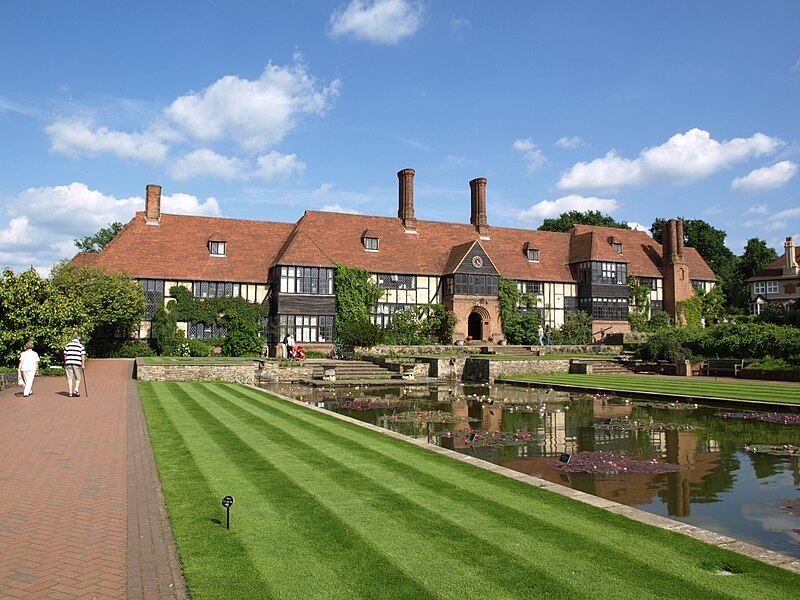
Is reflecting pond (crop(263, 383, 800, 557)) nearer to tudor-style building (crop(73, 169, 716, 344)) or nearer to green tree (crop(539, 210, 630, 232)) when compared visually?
tudor-style building (crop(73, 169, 716, 344))

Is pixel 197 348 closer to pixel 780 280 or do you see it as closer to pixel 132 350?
pixel 132 350

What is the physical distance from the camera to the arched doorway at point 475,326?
155 feet

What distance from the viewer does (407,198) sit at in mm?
49062

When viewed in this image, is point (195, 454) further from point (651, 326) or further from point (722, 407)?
point (651, 326)

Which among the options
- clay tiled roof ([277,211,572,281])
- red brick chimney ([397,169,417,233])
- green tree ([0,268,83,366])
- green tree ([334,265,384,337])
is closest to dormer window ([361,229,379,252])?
clay tiled roof ([277,211,572,281])

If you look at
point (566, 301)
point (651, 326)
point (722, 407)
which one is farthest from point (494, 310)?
point (722, 407)

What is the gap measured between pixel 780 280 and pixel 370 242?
52427mm

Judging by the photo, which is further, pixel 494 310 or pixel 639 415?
pixel 494 310

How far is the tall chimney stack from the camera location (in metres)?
69.7

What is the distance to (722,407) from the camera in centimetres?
1903

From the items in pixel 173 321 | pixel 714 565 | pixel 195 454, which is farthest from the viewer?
pixel 173 321

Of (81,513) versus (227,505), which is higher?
(227,505)

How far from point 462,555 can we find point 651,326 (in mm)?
50057

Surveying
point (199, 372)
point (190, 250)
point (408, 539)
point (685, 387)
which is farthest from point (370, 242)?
point (408, 539)
